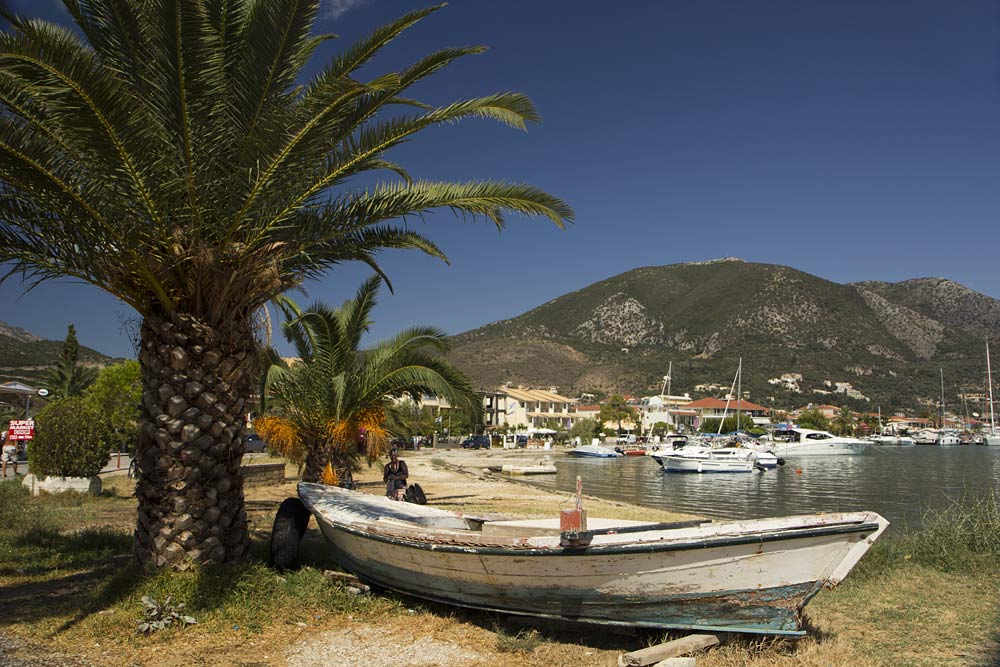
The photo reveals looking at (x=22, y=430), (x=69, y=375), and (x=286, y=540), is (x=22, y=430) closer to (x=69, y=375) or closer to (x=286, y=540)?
(x=286, y=540)

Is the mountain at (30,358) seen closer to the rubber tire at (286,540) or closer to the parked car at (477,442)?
the parked car at (477,442)

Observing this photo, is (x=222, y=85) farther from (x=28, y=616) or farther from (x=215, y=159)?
(x=28, y=616)

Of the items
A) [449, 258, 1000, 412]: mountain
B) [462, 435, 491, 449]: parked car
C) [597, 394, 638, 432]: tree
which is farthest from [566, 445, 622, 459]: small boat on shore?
[449, 258, 1000, 412]: mountain

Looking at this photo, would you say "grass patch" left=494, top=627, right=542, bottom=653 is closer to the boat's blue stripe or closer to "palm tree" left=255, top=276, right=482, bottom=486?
the boat's blue stripe

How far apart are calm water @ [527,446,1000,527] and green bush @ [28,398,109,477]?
1866 cm

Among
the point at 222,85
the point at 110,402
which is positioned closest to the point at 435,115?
the point at 222,85

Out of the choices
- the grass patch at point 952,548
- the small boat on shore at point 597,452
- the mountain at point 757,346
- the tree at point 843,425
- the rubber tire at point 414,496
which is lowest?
the small boat on shore at point 597,452

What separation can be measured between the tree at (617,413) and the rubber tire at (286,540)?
297 ft

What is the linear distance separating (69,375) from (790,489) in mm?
50232

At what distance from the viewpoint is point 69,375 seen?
2047 inches

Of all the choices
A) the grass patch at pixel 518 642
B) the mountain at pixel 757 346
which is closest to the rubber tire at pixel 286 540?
the grass patch at pixel 518 642

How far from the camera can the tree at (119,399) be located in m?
26.4

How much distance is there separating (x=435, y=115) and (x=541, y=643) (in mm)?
5732

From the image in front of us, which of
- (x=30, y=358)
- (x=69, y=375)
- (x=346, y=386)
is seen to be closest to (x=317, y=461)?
(x=346, y=386)
